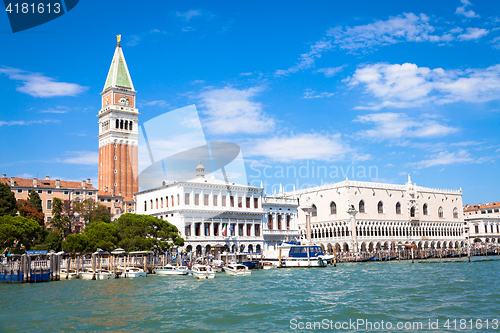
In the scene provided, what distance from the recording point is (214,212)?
56719mm

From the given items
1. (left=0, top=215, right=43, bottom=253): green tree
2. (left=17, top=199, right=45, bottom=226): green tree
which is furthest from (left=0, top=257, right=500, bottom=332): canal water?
(left=17, top=199, right=45, bottom=226): green tree

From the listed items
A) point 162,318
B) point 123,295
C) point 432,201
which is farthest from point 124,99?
point 162,318

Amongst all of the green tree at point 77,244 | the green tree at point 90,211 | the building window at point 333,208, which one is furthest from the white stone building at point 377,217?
the green tree at point 77,244

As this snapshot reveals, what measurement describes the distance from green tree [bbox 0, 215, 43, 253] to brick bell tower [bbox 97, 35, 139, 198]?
44.2 metres

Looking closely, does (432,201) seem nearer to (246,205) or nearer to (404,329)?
(246,205)

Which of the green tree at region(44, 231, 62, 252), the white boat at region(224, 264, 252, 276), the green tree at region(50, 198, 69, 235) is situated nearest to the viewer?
the white boat at region(224, 264, 252, 276)

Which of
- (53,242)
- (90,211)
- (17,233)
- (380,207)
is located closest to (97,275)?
(17,233)

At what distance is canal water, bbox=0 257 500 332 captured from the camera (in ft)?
58.6

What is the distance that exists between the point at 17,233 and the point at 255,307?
28.3 metres

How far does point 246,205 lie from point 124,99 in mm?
44864

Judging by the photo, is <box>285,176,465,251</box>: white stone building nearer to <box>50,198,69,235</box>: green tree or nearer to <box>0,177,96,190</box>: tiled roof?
<box>0,177,96,190</box>: tiled roof

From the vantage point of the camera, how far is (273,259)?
5050 cm

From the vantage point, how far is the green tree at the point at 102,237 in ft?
143

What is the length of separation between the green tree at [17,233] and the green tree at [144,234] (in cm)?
767
